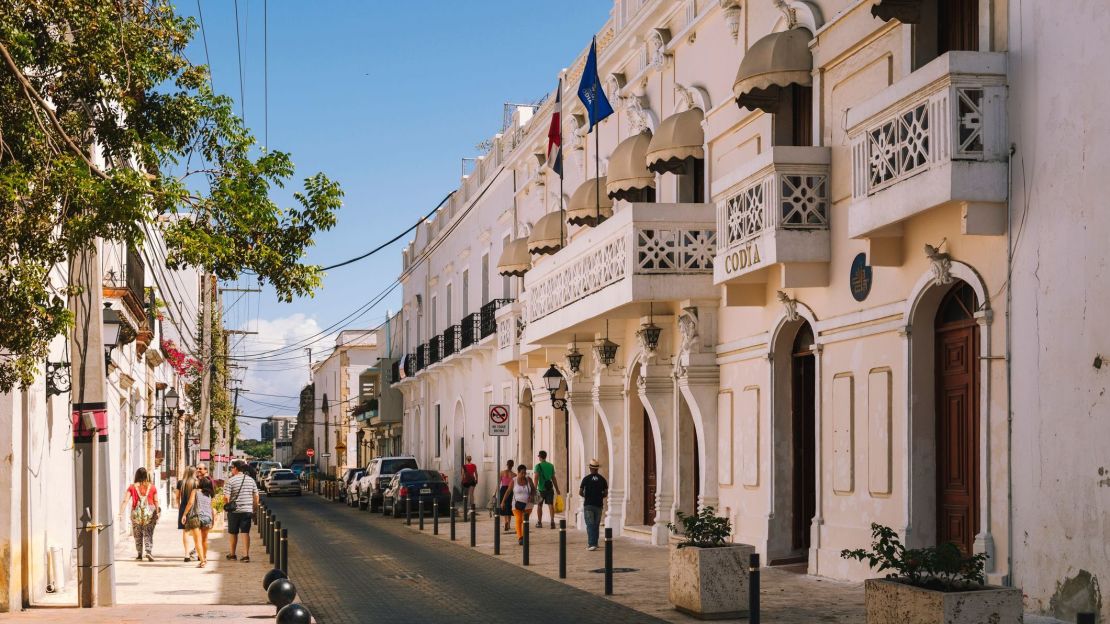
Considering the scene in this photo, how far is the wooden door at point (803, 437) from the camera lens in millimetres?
19031

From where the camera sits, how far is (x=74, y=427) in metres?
14.6

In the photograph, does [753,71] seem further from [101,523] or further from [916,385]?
[101,523]

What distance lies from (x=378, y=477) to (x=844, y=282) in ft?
89.8

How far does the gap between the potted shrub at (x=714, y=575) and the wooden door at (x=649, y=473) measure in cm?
1149

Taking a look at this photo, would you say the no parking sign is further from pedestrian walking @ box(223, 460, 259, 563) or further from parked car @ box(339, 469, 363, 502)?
parked car @ box(339, 469, 363, 502)

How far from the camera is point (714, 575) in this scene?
13.6 m

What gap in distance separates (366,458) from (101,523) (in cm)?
6427

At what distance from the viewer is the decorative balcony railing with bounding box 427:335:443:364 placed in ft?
158

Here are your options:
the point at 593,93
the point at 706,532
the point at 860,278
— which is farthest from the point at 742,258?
the point at 593,93

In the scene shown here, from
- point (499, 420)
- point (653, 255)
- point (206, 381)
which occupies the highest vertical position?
point (653, 255)

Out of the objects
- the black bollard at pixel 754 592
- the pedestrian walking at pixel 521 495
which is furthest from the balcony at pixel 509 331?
the black bollard at pixel 754 592

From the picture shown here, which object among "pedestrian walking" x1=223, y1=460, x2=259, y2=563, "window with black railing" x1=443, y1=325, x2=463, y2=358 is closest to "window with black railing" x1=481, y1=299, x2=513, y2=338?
"window with black railing" x1=443, y1=325, x2=463, y2=358

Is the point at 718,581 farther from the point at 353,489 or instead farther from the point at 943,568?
the point at 353,489

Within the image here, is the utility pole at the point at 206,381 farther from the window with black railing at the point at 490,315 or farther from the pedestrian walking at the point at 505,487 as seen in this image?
the pedestrian walking at the point at 505,487
